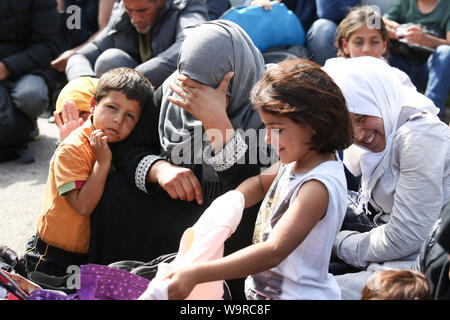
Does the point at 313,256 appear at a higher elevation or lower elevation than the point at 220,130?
lower

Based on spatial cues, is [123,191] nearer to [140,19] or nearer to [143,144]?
[143,144]

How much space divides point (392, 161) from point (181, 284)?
110 cm

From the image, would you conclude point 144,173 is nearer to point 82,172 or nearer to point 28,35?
point 82,172

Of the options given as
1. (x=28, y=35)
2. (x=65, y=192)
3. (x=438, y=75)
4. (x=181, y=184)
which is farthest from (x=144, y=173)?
(x=28, y=35)

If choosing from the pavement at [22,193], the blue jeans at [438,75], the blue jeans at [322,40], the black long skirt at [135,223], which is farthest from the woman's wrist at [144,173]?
the blue jeans at [438,75]

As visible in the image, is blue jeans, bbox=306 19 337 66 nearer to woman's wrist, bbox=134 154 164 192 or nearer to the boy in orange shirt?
the boy in orange shirt

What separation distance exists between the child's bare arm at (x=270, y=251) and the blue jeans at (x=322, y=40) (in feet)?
8.07

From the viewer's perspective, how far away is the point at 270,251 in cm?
165

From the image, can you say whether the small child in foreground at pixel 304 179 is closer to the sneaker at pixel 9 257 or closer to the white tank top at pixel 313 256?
the white tank top at pixel 313 256

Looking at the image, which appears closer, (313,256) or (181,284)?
(181,284)

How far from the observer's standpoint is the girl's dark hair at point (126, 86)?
8.07ft

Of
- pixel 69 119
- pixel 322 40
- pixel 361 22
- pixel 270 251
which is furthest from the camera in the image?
pixel 322 40

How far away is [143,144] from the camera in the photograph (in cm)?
258
